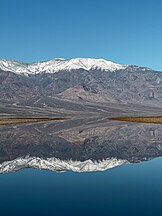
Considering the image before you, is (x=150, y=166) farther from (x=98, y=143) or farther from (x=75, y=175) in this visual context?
(x=98, y=143)

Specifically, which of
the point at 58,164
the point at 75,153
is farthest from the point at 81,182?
the point at 75,153

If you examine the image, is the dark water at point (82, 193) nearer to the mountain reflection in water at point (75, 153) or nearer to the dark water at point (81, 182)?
the dark water at point (81, 182)

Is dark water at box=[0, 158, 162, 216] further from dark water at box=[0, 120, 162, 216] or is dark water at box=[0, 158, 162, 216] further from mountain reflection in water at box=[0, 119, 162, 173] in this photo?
mountain reflection in water at box=[0, 119, 162, 173]

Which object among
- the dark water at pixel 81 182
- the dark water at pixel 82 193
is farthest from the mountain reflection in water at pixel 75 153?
the dark water at pixel 82 193

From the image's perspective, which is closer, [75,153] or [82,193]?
[82,193]

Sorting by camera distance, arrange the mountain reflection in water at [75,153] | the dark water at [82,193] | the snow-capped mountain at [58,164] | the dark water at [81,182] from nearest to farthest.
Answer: the dark water at [82,193] < the dark water at [81,182] < the snow-capped mountain at [58,164] < the mountain reflection in water at [75,153]

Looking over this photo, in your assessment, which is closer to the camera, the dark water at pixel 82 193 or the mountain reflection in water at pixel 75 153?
the dark water at pixel 82 193

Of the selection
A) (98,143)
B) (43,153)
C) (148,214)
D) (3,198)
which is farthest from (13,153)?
(148,214)

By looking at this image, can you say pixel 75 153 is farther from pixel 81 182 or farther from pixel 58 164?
pixel 81 182
